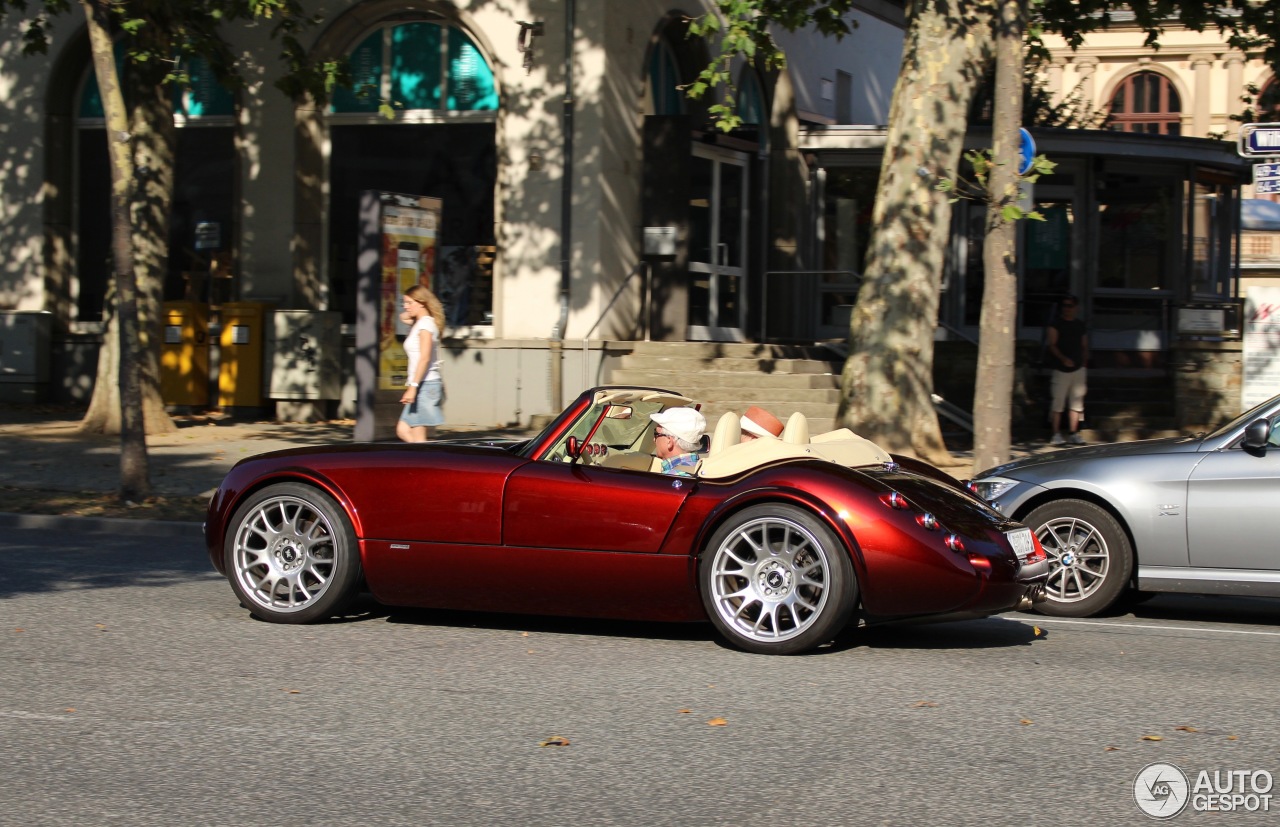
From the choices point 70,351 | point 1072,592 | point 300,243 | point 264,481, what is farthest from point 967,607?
point 70,351

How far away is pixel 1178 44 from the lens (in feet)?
169

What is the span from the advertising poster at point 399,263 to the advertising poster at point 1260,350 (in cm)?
890

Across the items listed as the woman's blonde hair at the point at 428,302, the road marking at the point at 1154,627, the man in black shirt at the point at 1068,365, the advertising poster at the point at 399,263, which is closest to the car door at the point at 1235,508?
the road marking at the point at 1154,627

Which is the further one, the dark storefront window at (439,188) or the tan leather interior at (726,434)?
the dark storefront window at (439,188)

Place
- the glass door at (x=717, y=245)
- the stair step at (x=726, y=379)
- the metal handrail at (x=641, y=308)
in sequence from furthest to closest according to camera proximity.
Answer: the glass door at (x=717, y=245), the metal handrail at (x=641, y=308), the stair step at (x=726, y=379)

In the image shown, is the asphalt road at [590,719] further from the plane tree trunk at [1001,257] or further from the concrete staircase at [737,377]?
the concrete staircase at [737,377]

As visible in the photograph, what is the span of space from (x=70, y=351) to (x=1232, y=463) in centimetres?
1762

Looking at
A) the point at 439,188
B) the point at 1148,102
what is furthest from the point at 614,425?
the point at 1148,102

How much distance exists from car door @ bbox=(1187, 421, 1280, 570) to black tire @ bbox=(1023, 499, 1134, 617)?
15.8 inches

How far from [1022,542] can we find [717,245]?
623 inches

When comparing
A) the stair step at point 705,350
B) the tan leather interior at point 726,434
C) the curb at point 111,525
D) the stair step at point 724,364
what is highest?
the stair step at point 705,350

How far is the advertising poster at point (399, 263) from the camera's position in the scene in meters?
15.0

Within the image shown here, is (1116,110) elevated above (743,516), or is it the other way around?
(1116,110)

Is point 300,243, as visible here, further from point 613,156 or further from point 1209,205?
point 1209,205
